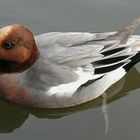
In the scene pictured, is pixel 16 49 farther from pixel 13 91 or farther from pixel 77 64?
pixel 77 64

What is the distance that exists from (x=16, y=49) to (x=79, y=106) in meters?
0.93

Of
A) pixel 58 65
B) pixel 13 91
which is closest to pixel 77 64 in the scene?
pixel 58 65

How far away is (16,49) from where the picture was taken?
199 inches

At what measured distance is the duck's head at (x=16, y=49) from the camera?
16.3ft

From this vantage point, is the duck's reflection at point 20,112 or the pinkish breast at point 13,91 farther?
the duck's reflection at point 20,112

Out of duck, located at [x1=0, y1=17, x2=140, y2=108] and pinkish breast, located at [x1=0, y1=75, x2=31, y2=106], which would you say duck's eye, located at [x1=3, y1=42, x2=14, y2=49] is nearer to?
duck, located at [x1=0, y1=17, x2=140, y2=108]

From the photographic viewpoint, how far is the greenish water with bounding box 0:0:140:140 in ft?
16.6

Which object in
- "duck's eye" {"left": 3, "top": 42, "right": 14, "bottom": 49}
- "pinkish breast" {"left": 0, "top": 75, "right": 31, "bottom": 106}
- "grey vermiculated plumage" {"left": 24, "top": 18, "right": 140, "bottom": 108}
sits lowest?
"pinkish breast" {"left": 0, "top": 75, "right": 31, "bottom": 106}

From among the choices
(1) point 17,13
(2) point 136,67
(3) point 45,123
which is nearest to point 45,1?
(1) point 17,13

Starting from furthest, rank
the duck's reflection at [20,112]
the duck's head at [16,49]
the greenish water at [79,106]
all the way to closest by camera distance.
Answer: the duck's reflection at [20,112]
the greenish water at [79,106]
the duck's head at [16,49]

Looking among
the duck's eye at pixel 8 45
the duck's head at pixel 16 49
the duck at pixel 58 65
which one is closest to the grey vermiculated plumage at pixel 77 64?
the duck at pixel 58 65

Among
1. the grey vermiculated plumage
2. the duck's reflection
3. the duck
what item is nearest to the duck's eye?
the duck

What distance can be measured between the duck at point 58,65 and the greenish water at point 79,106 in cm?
17

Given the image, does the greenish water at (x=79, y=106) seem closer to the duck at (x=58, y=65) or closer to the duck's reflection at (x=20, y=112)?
the duck's reflection at (x=20, y=112)
